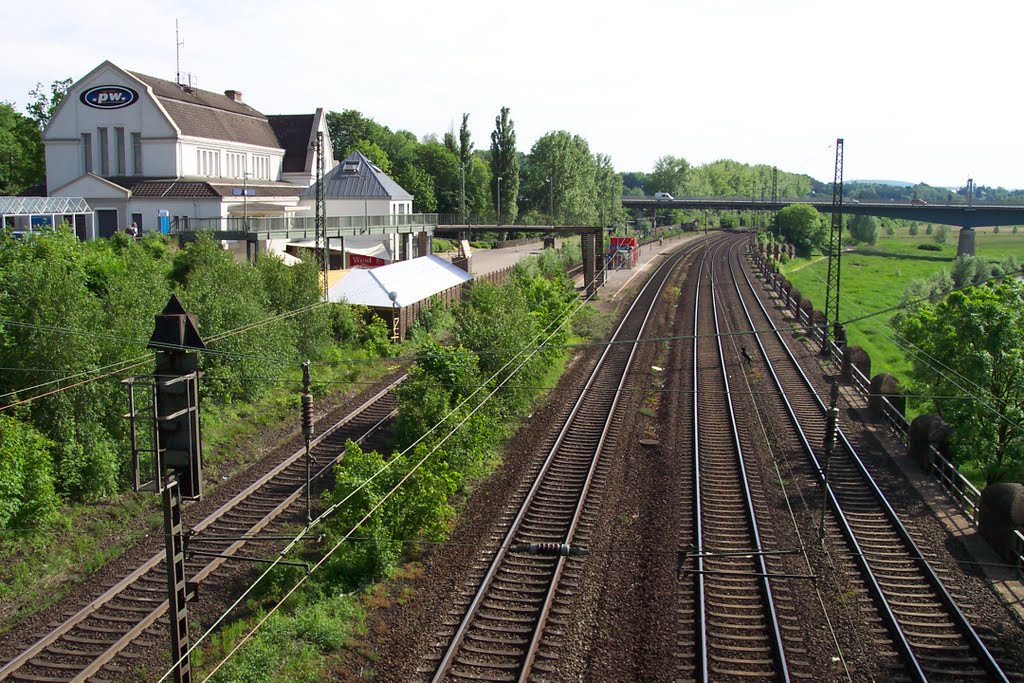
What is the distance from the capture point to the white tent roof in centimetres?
3678

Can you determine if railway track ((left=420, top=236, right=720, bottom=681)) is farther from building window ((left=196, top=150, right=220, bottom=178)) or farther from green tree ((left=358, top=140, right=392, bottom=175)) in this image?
green tree ((left=358, top=140, right=392, bottom=175))

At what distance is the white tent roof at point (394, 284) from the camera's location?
36.8 m

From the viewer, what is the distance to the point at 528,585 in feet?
51.6

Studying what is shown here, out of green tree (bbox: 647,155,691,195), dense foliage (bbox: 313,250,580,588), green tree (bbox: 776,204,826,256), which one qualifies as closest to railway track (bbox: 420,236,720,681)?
dense foliage (bbox: 313,250,580,588)

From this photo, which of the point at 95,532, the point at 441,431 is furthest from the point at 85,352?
the point at 441,431

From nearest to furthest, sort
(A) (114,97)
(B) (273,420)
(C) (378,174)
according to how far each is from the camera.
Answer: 1. (B) (273,420)
2. (A) (114,97)
3. (C) (378,174)

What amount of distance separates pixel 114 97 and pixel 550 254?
27.2 meters

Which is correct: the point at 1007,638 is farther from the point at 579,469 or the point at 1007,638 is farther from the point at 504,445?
the point at 504,445

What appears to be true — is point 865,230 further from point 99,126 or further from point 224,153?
point 99,126

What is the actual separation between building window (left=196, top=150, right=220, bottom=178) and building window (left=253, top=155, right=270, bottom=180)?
532 centimetres

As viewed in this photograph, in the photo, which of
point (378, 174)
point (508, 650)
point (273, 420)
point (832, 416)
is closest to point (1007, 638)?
point (832, 416)

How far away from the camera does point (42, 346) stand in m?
20.3

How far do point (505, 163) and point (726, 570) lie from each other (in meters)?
79.4

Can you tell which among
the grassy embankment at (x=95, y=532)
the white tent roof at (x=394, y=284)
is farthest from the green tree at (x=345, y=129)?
the grassy embankment at (x=95, y=532)
